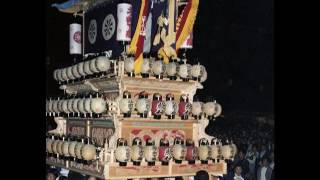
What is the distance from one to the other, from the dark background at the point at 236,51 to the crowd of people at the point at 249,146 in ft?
2.05

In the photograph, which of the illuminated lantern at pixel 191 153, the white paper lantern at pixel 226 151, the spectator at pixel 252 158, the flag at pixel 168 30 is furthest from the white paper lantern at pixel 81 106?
the spectator at pixel 252 158

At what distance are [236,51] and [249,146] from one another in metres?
3.75

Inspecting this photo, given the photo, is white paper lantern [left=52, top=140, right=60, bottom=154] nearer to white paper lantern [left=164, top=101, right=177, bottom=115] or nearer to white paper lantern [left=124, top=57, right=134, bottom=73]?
white paper lantern [left=124, top=57, right=134, bottom=73]

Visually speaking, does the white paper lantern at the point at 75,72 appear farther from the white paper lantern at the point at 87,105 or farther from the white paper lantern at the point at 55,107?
the white paper lantern at the point at 87,105

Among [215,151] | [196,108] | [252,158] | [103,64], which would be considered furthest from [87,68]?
[252,158]

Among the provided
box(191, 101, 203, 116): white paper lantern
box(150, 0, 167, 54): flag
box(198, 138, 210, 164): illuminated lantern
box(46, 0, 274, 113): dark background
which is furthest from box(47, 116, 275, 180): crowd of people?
box(150, 0, 167, 54): flag

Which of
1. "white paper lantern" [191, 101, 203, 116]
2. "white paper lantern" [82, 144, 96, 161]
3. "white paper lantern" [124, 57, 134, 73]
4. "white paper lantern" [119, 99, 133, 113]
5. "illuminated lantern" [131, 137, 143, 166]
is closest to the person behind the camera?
"illuminated lantern" [131, 137, 143, 166]

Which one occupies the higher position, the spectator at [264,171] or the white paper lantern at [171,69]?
the white paper lantern at [171,69]

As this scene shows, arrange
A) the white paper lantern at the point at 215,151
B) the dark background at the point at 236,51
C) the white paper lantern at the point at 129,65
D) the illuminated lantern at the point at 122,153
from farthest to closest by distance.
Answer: the dark background at the point at 236,51
the white paper lantern at the point at 215,151
the white paper lantern at the point at 129,65
the illuminated lantern at the point at 122,153

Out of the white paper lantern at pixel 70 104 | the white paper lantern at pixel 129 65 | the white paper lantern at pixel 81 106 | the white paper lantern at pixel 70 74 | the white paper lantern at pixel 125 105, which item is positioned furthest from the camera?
the white paper lantern at pixel 70 74

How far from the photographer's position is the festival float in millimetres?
7184

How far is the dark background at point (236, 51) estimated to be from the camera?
47.0ft

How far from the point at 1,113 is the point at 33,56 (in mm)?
302

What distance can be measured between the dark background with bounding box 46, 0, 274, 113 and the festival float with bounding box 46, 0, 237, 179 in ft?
19.7
